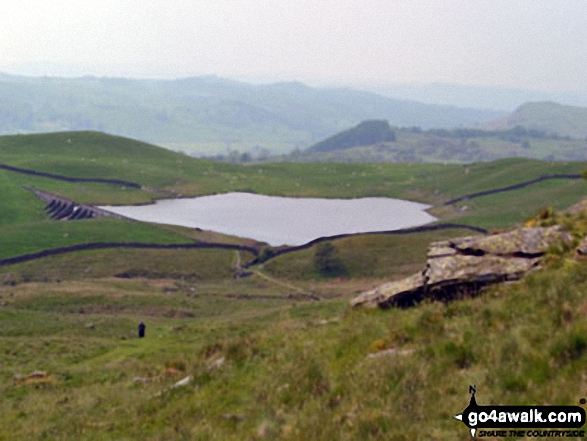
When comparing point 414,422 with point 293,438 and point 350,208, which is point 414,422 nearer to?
point 293,438

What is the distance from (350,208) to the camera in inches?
7387

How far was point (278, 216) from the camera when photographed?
170 m

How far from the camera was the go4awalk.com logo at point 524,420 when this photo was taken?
11977 mm

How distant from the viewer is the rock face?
25656mm

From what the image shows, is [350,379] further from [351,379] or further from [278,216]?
[278,216]

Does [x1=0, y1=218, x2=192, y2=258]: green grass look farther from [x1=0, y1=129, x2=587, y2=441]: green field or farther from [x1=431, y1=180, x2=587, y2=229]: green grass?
[x1=0, y1=129, x2=587, y2=441]: green field

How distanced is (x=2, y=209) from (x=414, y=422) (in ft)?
525

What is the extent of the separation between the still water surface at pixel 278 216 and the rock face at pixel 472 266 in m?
104

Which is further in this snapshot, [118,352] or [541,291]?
[118,352]

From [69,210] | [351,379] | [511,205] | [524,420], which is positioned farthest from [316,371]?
[511,205]

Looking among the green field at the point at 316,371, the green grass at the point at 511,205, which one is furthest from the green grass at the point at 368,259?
the green field at the point at 316,371

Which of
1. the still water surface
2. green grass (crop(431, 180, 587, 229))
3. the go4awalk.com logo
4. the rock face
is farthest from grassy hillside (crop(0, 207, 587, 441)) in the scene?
green grass (crop(431, 180, 587, 229))

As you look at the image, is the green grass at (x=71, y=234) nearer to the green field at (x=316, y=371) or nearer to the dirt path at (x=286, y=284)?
the dirt path at (x=286, y=284)

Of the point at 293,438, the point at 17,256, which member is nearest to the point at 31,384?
the point at 293,438
